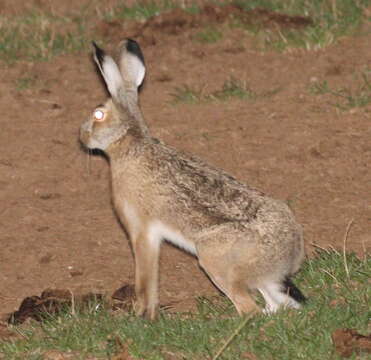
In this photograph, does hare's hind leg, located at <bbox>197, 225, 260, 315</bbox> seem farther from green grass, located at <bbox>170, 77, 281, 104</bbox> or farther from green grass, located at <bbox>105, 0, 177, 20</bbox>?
green grass, located at <bbox>105, 0, 177, 20</bbox>

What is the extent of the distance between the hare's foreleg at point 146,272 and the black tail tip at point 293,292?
1.02 metres

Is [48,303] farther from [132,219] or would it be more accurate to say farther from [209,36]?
[209,36]

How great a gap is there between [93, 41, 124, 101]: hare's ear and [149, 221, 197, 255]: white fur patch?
44.7 inches

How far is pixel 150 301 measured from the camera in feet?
25.3

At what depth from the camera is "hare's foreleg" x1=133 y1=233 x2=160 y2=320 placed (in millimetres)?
7719

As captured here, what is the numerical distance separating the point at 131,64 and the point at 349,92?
2.66 m

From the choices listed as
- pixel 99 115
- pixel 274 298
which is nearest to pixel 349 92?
pixel 99 115

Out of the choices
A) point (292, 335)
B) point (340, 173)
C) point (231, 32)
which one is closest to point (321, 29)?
point (231, 32)

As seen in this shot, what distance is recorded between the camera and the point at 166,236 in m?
7.75

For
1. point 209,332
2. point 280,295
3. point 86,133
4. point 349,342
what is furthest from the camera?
point 86,133

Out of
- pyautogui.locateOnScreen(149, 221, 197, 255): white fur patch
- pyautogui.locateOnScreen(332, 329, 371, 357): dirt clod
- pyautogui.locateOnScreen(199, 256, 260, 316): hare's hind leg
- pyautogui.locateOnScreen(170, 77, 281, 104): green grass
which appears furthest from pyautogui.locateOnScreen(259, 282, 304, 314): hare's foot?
pyautogui.locateOnScreen(170, 77, 281, 104): green grass

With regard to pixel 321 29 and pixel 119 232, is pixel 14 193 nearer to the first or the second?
pixel 119 232

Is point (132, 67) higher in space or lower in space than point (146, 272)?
higher

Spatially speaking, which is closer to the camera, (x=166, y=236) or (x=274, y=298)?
(x=274, y=298)
